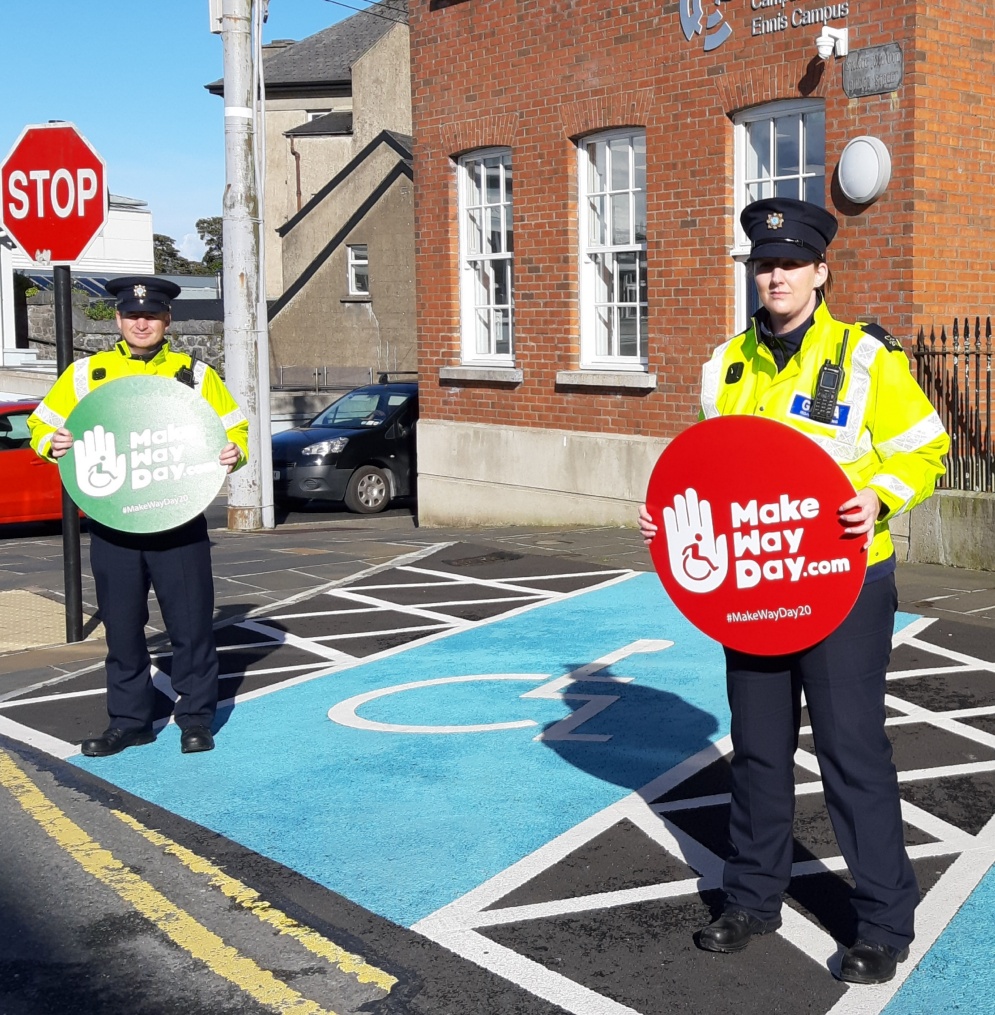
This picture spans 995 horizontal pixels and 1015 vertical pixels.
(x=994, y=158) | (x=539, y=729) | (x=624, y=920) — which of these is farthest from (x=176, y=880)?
(x=994, y=158)

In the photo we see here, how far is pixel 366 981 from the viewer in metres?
4.18

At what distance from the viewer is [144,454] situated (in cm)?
660

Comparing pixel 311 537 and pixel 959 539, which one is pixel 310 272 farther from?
pixel 959 539

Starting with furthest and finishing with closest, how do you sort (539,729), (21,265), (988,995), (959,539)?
(21,265), (959,539), (539,729), (988,995)

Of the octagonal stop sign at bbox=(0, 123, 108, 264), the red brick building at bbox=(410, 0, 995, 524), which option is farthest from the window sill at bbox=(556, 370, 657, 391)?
the octagonal stop sign at bbox=(0, 123, 108, 264)

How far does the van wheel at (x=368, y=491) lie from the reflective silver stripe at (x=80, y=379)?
12.0m

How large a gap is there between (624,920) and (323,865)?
1154 mm

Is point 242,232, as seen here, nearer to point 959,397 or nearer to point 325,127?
point 959,397

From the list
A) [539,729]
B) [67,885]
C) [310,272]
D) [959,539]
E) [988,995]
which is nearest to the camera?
[988,995]

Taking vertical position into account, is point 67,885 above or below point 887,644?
below

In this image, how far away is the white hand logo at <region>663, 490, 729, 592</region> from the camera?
4293 mm

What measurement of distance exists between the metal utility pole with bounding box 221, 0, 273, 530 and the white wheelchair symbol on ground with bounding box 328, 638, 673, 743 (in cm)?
786

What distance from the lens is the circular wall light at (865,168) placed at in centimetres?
1129

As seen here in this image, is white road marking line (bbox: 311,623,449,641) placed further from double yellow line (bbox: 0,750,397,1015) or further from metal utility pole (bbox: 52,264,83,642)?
double yellow line (bbox: 0,750,397,1015)
